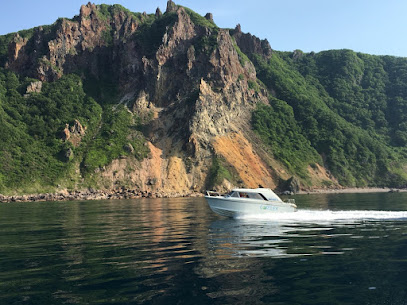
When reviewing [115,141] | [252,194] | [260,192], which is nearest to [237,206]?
[252,194]

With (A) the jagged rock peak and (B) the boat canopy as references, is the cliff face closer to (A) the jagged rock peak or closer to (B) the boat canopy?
(A) the jagged rock peak

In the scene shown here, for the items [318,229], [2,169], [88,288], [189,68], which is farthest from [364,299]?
[189,68]

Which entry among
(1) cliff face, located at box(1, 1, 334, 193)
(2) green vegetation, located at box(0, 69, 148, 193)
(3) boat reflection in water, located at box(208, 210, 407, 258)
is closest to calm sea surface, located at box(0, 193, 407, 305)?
(3) boat reflection in water, located at box(208, 210, 407, 258)

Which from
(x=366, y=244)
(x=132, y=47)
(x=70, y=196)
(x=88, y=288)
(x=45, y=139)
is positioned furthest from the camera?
(x=132, y=47)

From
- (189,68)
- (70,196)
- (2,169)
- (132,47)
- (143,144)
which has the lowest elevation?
(70,196)

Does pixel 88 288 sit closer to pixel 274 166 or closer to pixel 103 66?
pixel 274 166

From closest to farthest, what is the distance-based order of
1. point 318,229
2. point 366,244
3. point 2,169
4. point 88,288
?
point 88,288 < point 366,244 < point 318,229 < point 2,169

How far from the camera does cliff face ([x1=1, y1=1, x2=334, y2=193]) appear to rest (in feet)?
434

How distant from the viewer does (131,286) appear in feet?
46.9

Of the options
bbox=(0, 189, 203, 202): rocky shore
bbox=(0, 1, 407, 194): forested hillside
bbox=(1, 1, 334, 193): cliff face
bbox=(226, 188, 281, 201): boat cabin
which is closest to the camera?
bbox=(226, 188, 281, 201): boat cabin

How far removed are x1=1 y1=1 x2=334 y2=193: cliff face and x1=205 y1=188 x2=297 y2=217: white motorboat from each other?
273 ft

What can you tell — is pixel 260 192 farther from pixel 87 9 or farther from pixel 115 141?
pixel 87 9

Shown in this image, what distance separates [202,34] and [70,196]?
106464mm

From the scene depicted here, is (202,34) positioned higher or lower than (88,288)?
higher
